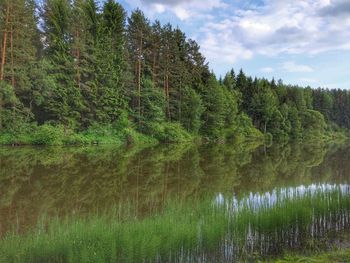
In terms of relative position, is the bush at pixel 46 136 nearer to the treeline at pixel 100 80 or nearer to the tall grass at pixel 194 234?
the treeline at pixel 100 80

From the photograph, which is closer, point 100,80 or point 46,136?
point 46,136

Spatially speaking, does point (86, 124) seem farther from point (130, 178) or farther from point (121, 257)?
point (121, 257)

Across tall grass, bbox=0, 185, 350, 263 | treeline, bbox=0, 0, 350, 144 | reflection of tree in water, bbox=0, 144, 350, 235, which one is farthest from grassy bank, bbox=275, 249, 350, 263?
treeline, bbox=0, 0, 350, 144

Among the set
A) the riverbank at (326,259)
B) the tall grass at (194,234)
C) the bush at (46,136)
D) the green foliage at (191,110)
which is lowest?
the riverbank at (326,259)

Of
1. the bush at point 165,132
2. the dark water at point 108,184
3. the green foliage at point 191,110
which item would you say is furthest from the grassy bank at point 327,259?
the green foliage at point 191,110

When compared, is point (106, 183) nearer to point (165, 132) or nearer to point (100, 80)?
point (100, 80)

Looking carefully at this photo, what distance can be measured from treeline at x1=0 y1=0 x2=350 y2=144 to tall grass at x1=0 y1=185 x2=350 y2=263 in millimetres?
30063

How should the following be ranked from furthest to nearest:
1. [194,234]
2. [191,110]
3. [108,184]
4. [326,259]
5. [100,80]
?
[191,110] → [100,80] → [108,184] → [194,234] → [326,259]

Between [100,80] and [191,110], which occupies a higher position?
[100,80]

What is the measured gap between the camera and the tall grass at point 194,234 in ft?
19.4

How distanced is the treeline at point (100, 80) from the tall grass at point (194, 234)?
30.1 metres

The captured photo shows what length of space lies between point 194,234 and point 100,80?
129 feet

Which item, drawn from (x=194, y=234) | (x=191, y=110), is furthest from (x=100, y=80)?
(x=194, y=234)

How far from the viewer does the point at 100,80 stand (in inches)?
1730
